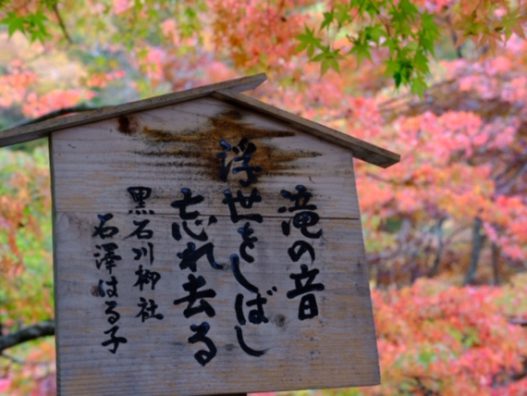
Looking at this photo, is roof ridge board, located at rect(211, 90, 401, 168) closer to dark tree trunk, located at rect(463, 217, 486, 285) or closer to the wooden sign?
the wooden sign

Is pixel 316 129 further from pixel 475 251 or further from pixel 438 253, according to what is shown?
pixel 438 253

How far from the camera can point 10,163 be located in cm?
548

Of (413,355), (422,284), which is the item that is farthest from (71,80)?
(413,355)

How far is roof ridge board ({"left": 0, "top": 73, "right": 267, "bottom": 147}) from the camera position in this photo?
6.94 feet

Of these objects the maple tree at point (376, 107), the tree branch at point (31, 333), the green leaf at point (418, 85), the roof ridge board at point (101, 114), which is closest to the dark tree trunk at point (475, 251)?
the maple tree at point (376, 107)

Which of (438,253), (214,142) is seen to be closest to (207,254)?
(214,142)

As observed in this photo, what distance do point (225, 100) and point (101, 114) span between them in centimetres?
42

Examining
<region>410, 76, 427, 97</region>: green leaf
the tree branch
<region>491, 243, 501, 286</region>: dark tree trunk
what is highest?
<region>410, 76, 427, 97</region>: green leaf

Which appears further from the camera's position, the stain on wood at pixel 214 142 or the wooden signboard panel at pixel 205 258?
the stain on wood at pixel 214 142

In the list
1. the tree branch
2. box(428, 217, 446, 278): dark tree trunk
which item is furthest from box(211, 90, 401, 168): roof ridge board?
box(428, 217, 446, 278): dark tree trunk

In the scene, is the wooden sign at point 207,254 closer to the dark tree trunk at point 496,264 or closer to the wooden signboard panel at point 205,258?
the wooden signboard panel at point 205,258

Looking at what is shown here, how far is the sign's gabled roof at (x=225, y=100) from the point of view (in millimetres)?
2125

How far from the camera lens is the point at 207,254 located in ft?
7.18

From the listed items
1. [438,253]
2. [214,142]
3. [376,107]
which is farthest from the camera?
[438,253]
